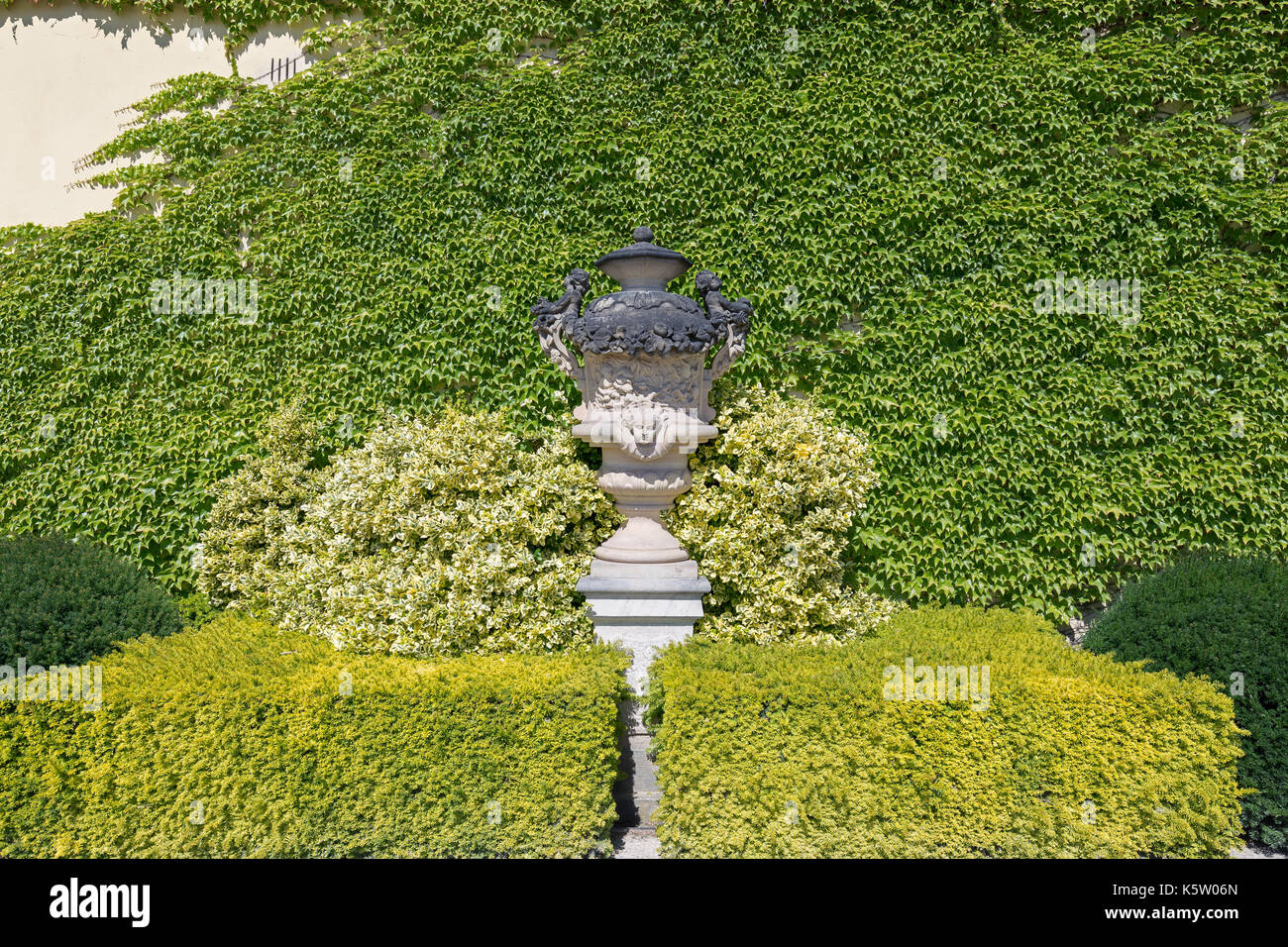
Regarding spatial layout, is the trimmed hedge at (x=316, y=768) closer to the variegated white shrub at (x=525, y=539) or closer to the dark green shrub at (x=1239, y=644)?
the variegated white shrub at (x=525, y=539)

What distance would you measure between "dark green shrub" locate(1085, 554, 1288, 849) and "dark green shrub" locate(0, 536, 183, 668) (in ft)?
17.6

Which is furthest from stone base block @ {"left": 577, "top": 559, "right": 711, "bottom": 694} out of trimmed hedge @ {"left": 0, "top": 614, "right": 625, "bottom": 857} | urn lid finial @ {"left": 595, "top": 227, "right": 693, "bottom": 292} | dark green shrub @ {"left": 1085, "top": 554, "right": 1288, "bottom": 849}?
dark green shrub @ {"left": 1085, "top": 554, "right": 1288, "bottom": 849}

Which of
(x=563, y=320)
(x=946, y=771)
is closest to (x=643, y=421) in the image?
(x=563, y=320)

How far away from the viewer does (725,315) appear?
431 centimetres

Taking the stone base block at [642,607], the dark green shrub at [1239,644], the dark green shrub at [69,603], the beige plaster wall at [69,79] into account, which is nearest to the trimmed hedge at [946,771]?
the dark green shrub at [1239,644]

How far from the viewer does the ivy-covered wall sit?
5.06 metres

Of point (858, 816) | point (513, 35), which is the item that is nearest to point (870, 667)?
point (858, 816)

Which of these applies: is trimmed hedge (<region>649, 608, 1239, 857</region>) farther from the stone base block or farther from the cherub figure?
the cherub figure

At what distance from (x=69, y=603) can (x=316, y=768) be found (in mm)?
1872

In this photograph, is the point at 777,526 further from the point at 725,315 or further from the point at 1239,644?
the point at 1239,644

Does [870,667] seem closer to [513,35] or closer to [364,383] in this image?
[364,383]

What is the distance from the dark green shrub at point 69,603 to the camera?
375 centimetres

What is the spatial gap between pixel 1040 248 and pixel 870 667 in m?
3.45

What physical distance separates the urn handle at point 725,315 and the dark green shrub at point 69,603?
357 cm
